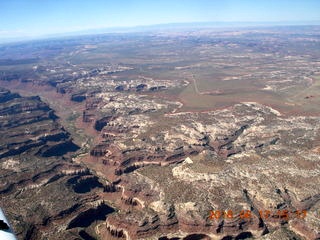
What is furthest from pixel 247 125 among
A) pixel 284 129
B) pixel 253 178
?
pixel 253 178

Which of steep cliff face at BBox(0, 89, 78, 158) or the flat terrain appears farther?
steep cliff face at BBox(0, 89, 78, 158)

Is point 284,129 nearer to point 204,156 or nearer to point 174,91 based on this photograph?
point 204,156

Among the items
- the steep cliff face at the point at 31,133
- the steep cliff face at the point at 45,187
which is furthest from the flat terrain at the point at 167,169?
the steep cliff face at the point at 31,133
